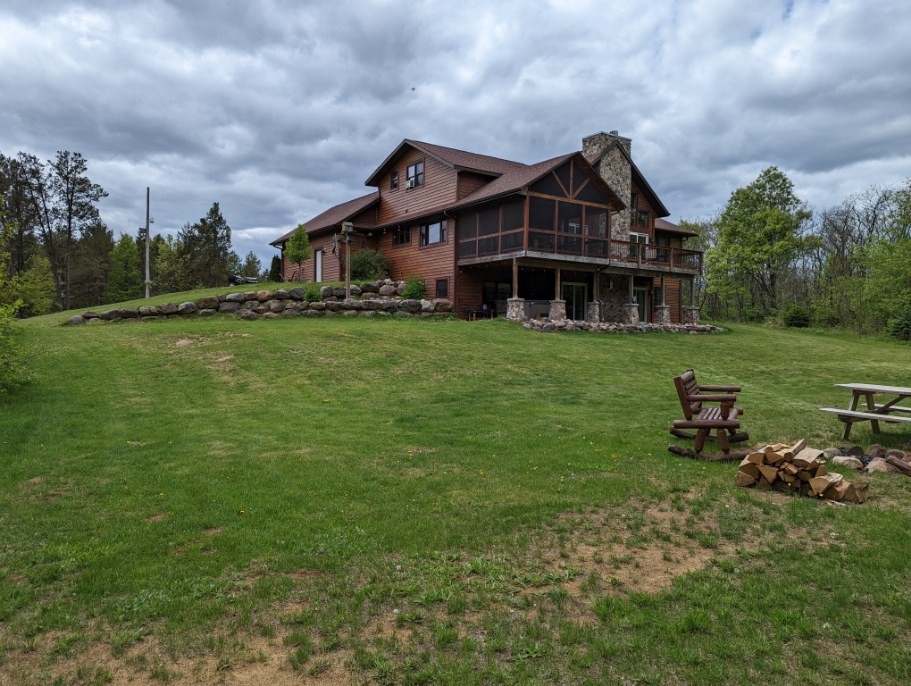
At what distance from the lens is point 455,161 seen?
90.0 feet

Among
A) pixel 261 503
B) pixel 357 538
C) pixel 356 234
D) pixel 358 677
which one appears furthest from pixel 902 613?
pixel 356 234

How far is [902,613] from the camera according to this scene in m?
3.30

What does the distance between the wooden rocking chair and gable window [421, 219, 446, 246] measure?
63.8ft

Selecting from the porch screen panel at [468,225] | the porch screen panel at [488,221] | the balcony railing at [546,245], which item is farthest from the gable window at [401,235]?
the porch screen panel at [488,221]

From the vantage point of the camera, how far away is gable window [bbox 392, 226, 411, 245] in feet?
95.0

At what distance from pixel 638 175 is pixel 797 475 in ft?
89.9

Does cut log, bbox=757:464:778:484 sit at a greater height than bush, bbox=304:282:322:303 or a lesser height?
lesser

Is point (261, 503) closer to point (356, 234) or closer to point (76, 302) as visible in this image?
point (356, 234)

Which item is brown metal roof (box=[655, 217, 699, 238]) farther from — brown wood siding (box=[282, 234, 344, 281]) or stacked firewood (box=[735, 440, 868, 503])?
stacked firewood (box=[735, 440, 868, 503])

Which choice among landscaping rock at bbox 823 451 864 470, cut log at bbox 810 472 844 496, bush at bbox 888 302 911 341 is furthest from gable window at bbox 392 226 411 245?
bush at bbox 888 302 911 341

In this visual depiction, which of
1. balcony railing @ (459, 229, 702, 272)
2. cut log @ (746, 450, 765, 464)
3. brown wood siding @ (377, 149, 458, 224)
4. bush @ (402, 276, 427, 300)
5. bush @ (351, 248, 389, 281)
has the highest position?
brown wood siding @ (377, 149, 458, 224)

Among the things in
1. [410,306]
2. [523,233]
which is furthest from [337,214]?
[523,233]

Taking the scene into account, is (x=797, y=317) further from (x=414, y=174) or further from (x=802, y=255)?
(x=414, y=174)

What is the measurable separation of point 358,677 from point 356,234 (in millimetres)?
29132
